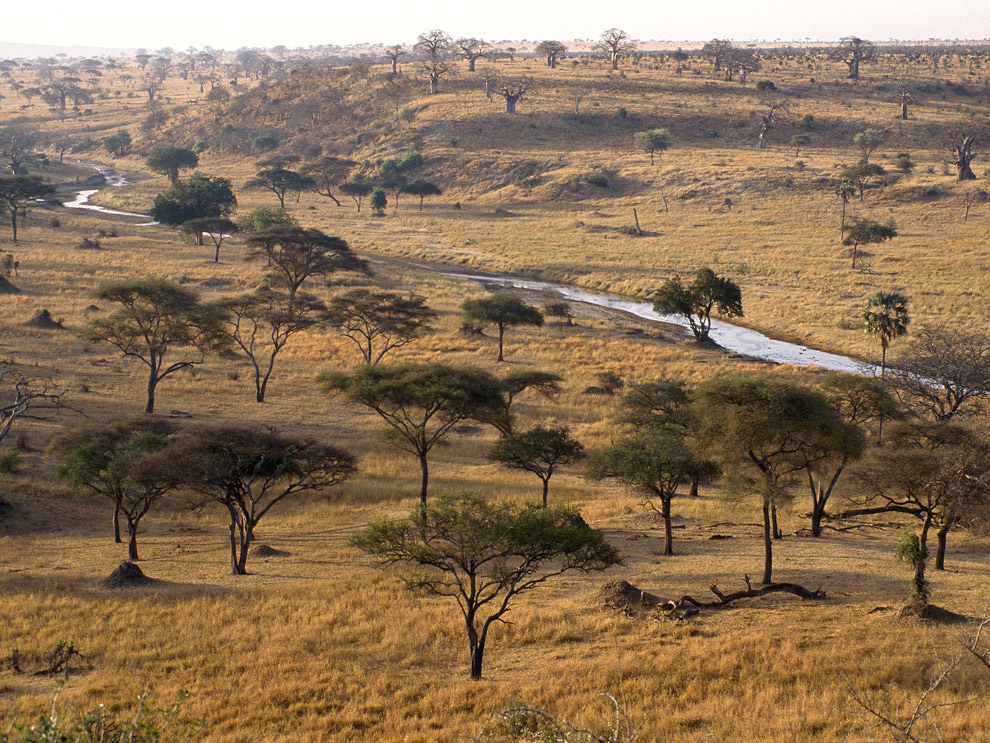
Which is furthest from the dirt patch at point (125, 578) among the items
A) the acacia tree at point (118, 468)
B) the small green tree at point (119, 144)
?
the small green tree at point (119, 144)

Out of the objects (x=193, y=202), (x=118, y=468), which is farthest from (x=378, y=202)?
(x=118, y=468)

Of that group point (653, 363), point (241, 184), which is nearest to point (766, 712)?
point (653, 363)

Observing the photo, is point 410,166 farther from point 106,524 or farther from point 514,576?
point 514,576

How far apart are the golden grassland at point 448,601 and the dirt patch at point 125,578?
70cm

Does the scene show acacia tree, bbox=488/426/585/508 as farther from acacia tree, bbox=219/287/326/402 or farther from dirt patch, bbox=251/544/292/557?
acacia tree, bbox=219/287/326/402

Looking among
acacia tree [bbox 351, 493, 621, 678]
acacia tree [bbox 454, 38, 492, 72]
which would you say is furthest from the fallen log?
acacia tree [bbox 454, 38, 492, 72]

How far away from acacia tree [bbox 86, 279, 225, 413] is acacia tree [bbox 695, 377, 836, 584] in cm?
2989

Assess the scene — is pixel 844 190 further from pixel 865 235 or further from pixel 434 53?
pixel 434 53

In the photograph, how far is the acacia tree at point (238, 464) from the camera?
84.8ft

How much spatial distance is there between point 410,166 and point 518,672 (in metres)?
120

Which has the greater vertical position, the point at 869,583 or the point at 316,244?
the point at 316,244

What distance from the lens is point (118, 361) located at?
52.5 m

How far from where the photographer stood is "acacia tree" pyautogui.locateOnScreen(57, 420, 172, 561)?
87.7 ft

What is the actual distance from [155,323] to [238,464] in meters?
22.2
